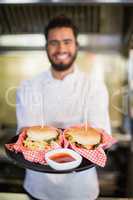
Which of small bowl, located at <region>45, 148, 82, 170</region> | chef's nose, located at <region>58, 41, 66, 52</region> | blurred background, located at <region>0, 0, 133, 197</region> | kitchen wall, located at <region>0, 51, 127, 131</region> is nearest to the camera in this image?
small bowl, located at <region>45, 148, 82, 170</region>

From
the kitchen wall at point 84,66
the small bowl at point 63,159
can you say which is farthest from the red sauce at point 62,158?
the kitchen wall at point 84,66

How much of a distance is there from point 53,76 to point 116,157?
0.53 meters

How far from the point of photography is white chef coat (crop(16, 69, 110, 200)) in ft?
3.06

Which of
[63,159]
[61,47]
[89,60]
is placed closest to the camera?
[63,159]

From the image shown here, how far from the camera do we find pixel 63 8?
4.15 feet

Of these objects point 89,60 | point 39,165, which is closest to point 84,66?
point 89,60

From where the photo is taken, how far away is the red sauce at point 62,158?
783 millimetres

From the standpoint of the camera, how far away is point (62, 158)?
2.59 ft

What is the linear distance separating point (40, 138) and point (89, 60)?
705mm

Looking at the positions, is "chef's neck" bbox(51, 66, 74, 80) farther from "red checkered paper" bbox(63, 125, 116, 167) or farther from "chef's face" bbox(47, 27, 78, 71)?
"red checkered paper" bbox(63, 125, 116, 167)

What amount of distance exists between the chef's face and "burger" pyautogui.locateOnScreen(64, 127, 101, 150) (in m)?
0.21

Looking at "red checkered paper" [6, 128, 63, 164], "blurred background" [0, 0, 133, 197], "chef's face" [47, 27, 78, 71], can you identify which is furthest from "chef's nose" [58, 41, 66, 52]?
"red checkered paper" [6, 128, 63, 164]

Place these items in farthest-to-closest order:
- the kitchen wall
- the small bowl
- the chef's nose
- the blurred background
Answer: the kitchen wall < the blurred background < the chef's nose < the small bowl

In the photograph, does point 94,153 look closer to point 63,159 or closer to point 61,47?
point 63,159
